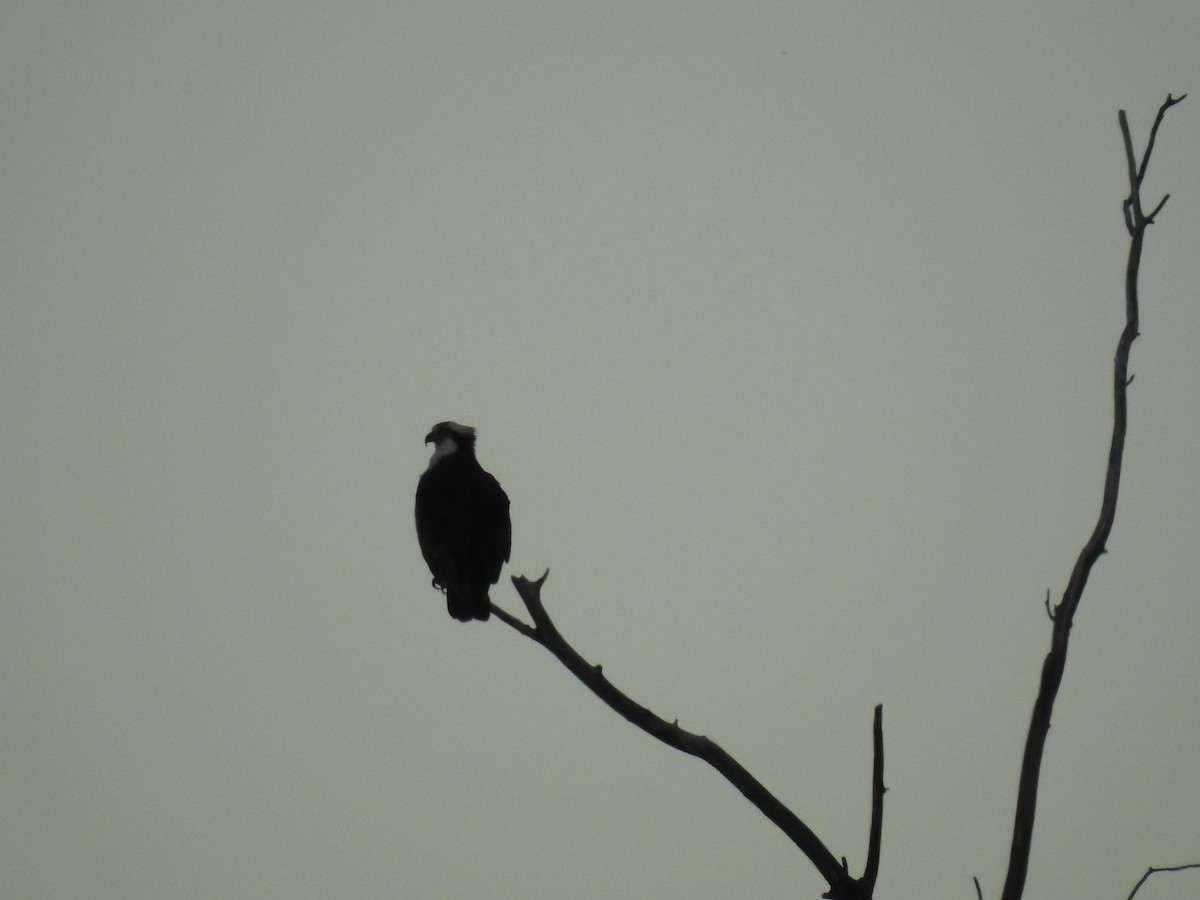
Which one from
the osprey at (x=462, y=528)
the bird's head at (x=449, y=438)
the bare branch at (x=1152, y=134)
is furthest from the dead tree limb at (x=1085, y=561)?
the bird's head at (x=449, y=438)

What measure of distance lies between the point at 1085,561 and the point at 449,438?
5294mm

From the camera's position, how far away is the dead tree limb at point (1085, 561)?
12.6ft

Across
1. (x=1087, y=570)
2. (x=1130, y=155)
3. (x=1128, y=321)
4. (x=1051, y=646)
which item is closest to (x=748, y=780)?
(x=1051, y=646)

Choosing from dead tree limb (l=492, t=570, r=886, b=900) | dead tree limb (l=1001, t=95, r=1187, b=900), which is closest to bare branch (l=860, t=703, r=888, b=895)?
dead tree limb (l=492, t=570, r=886, b=900)

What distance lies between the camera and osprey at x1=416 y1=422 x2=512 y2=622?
695 cm

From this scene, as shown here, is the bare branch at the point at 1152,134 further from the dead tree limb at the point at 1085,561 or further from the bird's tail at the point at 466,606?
the bird's tail at the point at 466,606

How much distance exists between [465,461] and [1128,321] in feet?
15.7

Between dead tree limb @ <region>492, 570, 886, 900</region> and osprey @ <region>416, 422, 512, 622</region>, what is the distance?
2547mm

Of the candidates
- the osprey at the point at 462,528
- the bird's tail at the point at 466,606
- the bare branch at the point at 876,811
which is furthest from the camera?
the osprey at the point at 462,528

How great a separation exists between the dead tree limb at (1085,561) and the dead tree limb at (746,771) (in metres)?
0.48

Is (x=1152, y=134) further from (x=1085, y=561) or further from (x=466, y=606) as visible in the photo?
(x=466, y=606)

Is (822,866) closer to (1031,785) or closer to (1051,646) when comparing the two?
(1031,785)

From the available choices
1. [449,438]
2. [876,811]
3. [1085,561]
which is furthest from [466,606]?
[1085,561]

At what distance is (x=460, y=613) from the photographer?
6797 millimetres
